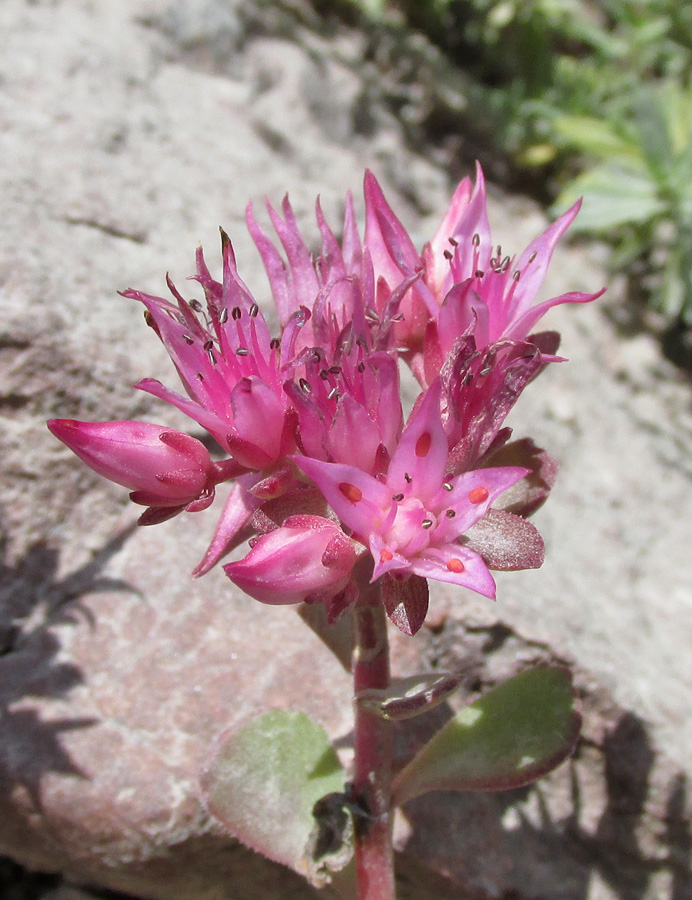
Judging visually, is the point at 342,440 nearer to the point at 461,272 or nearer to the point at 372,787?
the point at 461,272

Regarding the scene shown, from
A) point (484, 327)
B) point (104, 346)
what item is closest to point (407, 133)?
point (104, 346)

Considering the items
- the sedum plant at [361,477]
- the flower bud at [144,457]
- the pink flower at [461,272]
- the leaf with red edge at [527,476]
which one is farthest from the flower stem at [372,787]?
the pink flower at [461,272]

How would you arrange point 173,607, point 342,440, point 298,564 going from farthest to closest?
1. point 173,607
2. point 342,440
3. point 298,564

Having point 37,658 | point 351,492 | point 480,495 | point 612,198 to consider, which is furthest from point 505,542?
point 612,198

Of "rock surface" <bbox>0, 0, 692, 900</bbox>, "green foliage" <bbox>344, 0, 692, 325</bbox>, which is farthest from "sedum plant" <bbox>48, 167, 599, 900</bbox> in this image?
"green foliage" <bbox>344, 0, 692, 325</bbox>

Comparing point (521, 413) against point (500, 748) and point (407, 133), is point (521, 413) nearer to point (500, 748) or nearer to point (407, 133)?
point (500, 748)

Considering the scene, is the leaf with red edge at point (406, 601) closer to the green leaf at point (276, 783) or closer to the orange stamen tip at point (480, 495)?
the orange stamen tip at point (480, 495)
